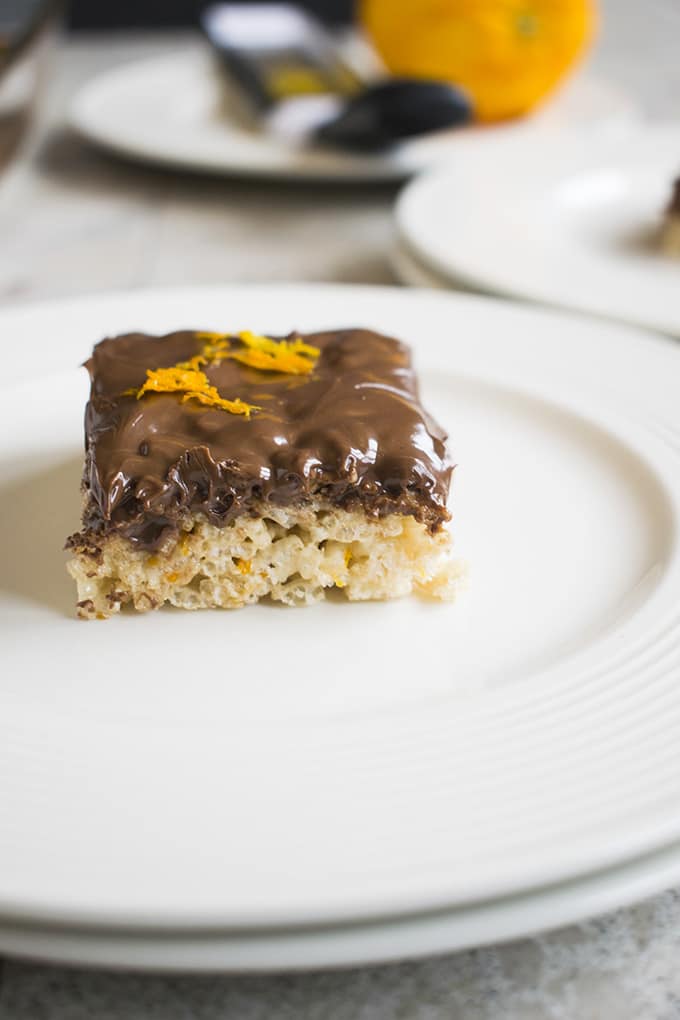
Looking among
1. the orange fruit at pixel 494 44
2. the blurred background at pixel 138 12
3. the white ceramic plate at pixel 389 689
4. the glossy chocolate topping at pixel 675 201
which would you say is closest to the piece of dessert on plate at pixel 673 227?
the glossy chocolate topping at pixel 675 201

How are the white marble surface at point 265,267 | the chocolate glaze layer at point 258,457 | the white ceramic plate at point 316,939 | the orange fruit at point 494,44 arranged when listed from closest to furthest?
the white ceramic plate at point 316,939
the white marble surface at point 265,267
the chocolate glaze layer at point 258,457
the orange fruit at point 494,44

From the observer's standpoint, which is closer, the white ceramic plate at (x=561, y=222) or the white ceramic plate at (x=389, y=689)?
the white ceramic plate at (x=389, y=689)

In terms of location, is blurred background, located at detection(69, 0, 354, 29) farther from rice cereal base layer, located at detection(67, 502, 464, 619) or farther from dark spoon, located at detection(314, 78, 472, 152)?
rice cereal base layer, located at detection(67, 502, 464, 619)

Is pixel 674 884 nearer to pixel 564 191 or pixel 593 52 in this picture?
pixel 564 191

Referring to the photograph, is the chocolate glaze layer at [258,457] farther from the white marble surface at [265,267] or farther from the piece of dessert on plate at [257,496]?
the white marble surface at [265,267]

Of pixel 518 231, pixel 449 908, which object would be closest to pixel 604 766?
pixel 449 908

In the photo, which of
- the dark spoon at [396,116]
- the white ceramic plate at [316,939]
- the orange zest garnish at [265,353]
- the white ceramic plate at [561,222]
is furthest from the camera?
the dark spoon at [396,116]
